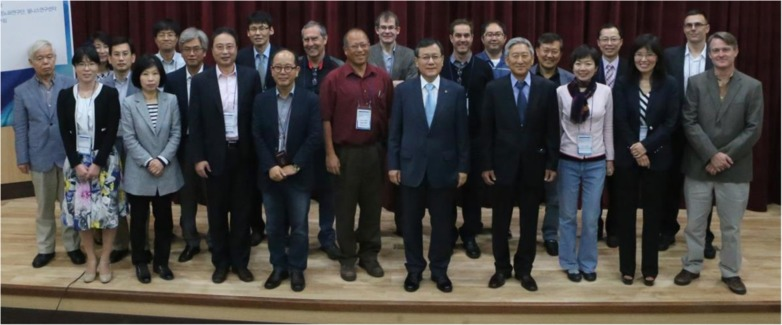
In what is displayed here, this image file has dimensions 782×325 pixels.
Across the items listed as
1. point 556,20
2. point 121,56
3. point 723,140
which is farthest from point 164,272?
point 556,20

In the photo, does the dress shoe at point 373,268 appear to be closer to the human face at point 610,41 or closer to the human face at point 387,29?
the human face at point 387,29

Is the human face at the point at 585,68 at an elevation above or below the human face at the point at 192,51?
below

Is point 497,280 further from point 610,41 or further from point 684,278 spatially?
point 610,41

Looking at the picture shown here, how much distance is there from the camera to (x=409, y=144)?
10.9 feet

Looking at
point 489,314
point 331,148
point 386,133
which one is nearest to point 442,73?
point 386,133

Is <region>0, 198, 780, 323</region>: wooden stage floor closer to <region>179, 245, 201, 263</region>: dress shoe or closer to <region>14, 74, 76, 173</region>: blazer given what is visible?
<region>179, 245, 201, 263</region>: dress shoe

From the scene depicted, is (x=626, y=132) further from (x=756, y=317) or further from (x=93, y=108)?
(x=93, y=108)

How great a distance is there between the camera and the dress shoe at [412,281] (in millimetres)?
3479

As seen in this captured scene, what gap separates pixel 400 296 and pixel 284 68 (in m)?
A: 1.18

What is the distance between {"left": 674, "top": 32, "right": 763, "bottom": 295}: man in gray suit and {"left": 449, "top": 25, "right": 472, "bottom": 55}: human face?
1092 millimetres

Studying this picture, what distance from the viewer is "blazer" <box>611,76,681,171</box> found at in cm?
334

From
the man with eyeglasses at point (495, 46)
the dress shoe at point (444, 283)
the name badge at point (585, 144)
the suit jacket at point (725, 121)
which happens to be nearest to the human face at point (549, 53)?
the man with eyeglasses at point (495, 46)

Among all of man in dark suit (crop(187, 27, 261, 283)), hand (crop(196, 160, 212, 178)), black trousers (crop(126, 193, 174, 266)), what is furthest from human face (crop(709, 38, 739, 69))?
black trousers (crop(126, 193, 174, 266))

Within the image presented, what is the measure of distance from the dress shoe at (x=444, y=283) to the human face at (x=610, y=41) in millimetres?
1486
